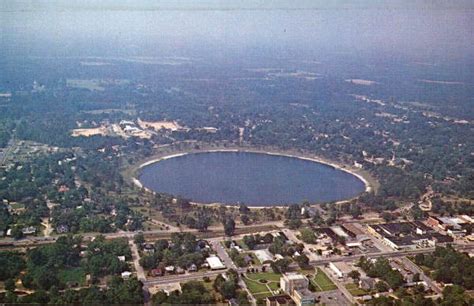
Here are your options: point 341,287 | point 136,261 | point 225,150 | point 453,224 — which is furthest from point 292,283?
point 225,150

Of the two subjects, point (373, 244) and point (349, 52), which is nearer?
point (373, 244)

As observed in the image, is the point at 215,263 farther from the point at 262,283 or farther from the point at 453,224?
the point at 453,224

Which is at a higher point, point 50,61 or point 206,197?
point 50,61

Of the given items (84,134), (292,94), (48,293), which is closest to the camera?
(48,293)

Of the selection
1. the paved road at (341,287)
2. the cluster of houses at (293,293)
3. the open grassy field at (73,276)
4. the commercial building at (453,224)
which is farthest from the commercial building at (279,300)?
the commercial building at (453,224)

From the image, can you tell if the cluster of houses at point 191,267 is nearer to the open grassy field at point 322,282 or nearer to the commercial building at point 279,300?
the commercial building at point 279,300

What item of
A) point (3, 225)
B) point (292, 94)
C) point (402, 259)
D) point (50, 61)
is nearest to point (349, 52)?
point (292, 94)

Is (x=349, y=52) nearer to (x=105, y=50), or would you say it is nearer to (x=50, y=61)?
(x=105, y=50)

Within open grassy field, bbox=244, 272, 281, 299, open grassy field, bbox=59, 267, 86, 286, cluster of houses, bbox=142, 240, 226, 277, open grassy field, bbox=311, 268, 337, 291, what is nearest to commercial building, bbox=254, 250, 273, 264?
open grassy field, bbox=244, 272, 281, 299
